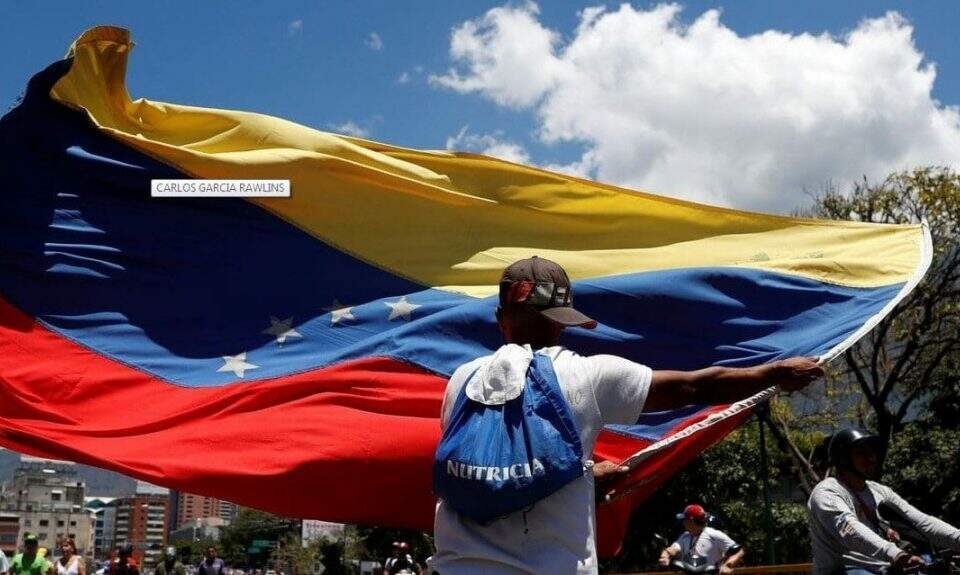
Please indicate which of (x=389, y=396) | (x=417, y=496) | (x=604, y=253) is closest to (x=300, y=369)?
(x=389, y=396)

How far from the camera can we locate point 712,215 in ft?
23.9

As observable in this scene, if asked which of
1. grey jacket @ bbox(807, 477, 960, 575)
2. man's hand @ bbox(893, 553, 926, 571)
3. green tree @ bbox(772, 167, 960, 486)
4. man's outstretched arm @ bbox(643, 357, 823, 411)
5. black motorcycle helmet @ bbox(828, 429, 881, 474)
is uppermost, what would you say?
green tree @ bbox(772, 167, 960, 486)

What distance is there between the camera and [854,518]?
16.9ft

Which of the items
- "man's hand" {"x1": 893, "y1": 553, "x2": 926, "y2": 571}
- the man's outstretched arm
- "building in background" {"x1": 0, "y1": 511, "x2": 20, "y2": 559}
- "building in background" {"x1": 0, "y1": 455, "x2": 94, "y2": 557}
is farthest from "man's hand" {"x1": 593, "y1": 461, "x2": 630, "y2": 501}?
"building in background" {"x1": 0, "y1": 511, "x2": 20, "y2": 559}

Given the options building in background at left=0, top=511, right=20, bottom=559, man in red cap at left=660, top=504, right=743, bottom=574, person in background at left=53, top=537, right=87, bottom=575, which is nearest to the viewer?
man in red cap at left=660, top=504, right=743, bottom=574

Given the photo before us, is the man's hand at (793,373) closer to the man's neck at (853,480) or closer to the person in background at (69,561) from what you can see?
the man's neck at (853,480)

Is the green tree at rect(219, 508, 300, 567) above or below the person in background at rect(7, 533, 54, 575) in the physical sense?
above

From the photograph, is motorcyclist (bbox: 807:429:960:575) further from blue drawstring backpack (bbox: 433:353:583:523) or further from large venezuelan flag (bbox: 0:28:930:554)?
blue drawstring backpack (bbox: 433:353:583:523)

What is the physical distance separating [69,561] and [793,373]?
14844mm

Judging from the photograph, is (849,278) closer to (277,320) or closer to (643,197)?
(643,197)

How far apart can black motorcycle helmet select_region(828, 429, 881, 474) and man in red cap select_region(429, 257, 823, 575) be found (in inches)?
95.9

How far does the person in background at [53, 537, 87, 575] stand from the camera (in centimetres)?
1564

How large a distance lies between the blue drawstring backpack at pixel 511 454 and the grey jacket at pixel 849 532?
110 inches

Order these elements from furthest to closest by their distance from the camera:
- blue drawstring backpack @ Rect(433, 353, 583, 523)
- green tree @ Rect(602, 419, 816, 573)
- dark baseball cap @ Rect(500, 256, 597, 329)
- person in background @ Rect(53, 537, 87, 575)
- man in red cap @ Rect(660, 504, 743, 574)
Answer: green tree @ Rect(602, 419, 816, 573) → person in background @ Rect(53, 537, 87, 575) → man in red cap @ Rect(660, 504, 743, 574) → dark baseball cap @ Rect(500, 256, 597, 329) → blue drawstring backpack @ Rect(433, 353, 583, 523)
